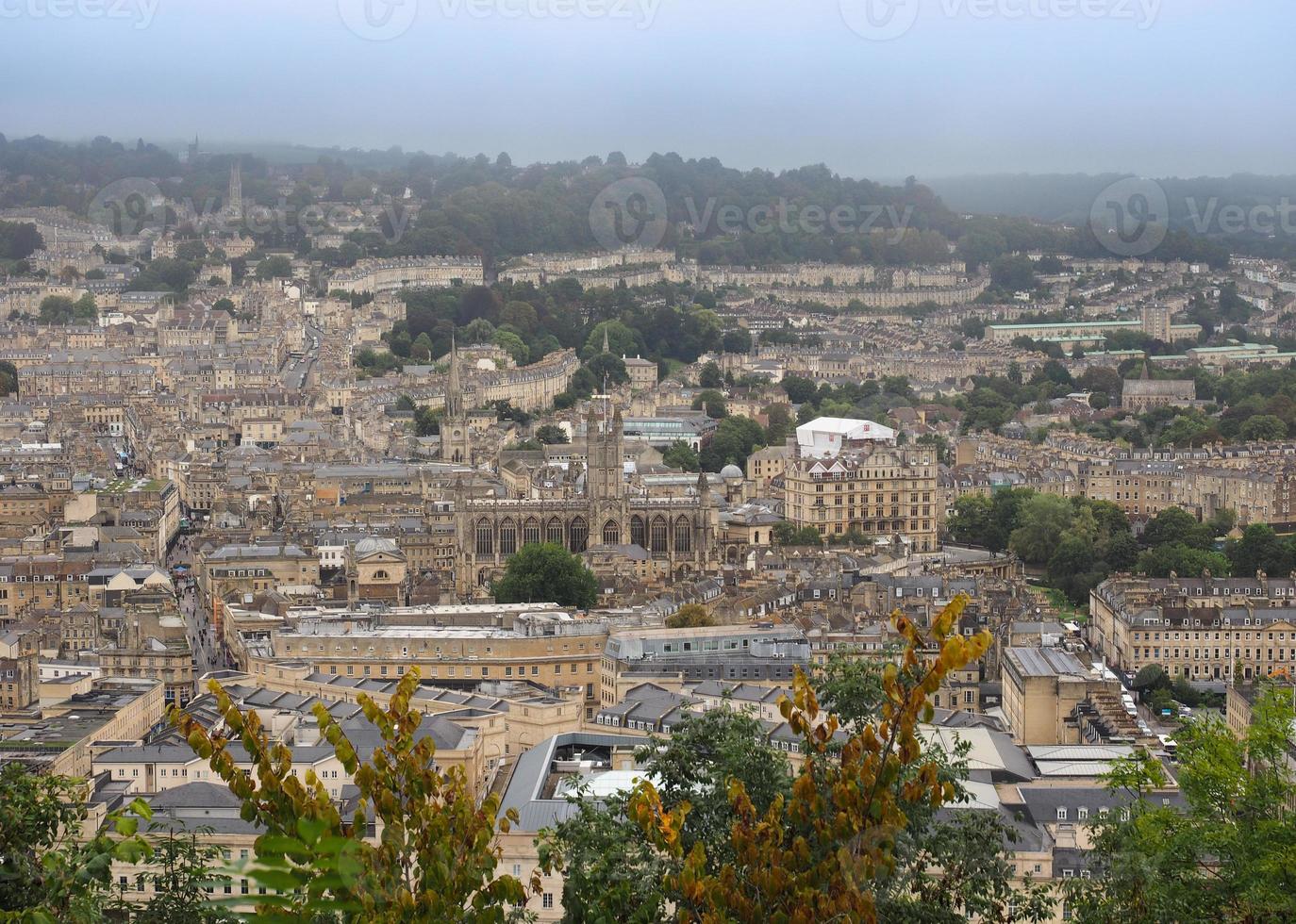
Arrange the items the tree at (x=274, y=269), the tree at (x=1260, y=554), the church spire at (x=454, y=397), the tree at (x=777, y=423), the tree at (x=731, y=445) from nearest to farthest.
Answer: the tree at (x=1260, y=554) → the tree at (x=731, y=445) → the church spire at (x=454, y=397) → the tree at (x=777, y=423) → the tree at (x=274, y=269)

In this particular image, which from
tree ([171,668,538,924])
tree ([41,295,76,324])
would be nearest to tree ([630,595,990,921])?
tree ([171,668,538,924])

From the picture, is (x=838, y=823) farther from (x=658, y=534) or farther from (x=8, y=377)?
(x=8, y=377)

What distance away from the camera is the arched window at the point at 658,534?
41406 millimetres

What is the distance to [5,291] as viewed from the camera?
81.1 metres

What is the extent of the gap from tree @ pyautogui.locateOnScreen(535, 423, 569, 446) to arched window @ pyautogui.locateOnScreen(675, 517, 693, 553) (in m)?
13.4

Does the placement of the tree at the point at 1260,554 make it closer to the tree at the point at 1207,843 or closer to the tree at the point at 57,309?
the tree at the point at 1207,843

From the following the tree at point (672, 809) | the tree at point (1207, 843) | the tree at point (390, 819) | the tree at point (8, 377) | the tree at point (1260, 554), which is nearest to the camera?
the tree at point (390, 819)

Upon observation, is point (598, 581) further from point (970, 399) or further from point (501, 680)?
point (970, 399)

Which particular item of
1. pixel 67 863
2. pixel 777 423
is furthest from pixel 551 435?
pixel 67 863

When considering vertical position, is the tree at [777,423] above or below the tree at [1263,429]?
below

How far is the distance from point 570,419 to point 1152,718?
3255 cm

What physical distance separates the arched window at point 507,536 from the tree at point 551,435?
540 inches

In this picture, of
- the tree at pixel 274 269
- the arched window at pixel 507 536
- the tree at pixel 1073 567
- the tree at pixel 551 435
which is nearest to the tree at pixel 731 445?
the tree at pixel 551 435

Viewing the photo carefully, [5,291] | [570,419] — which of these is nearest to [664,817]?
[570,419]
